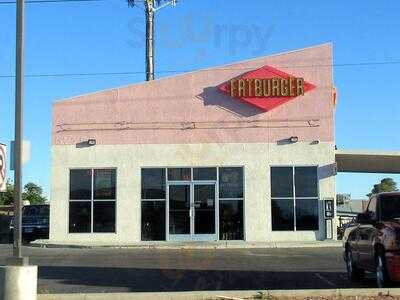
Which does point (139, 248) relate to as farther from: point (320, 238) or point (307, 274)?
point (307, 274)

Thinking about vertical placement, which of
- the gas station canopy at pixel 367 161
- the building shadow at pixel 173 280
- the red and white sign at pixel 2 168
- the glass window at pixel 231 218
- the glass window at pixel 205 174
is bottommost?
the building shadow at pixel 173 280

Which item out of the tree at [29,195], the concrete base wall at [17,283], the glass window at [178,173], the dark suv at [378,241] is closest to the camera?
the concrete base wall at [17,283]

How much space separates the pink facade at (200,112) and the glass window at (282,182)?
131 centimetres

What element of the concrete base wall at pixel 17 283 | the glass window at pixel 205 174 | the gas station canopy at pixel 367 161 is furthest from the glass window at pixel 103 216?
the concrete base wall at pixel 17 283

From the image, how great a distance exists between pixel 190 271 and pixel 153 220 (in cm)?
1213

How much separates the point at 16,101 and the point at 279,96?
61.8 ft

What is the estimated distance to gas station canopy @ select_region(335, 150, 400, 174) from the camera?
29547 mm

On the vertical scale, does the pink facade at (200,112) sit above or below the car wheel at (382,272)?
above

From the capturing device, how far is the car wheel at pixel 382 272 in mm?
12141

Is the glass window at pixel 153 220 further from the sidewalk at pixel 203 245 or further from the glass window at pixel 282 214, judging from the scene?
the glass window at pixel 282 214

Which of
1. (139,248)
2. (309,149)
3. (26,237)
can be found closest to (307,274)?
(139,248)

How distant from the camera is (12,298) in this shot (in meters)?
10.1

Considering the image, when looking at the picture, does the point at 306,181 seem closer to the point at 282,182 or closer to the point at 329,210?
the point at 282,182

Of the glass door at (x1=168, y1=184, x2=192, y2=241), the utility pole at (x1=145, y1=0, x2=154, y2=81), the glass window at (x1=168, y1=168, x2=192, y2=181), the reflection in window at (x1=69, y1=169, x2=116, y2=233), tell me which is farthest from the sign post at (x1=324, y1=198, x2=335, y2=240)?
the utility pole at (x1=145, y1=0, x2=154, y2=81)
